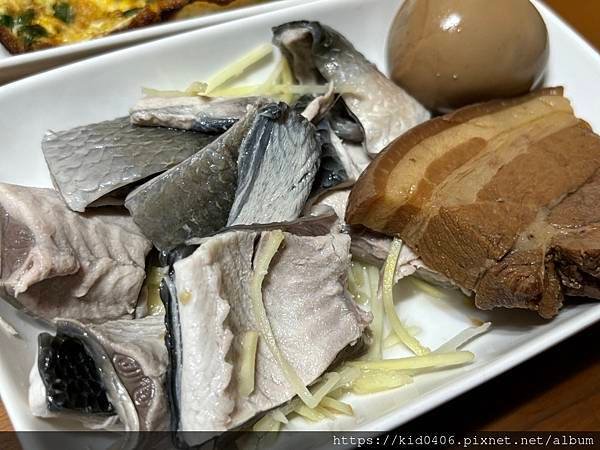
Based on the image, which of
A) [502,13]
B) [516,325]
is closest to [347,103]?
[502,13]

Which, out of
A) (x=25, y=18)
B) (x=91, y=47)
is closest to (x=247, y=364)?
(x=91, y=47)

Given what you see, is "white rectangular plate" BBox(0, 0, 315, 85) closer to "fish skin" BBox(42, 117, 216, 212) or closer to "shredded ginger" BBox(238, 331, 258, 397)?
"fish skin" BBox(42, 117, 216, 212)

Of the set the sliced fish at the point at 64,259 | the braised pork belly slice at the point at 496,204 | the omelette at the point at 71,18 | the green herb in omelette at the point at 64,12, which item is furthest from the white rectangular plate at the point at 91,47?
the braised pork belly slice at the point at 496,204

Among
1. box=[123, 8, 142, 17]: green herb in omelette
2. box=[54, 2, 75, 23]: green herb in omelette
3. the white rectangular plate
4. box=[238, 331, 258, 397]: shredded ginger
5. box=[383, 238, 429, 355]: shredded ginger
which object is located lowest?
box=[383, 238, 429, 355]: shredded ginger

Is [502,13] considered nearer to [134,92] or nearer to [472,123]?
[472,123]

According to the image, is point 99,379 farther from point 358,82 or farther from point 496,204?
point 358,82

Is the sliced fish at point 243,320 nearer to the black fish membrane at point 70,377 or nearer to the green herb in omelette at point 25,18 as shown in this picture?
the black fish membrane at point 70,377

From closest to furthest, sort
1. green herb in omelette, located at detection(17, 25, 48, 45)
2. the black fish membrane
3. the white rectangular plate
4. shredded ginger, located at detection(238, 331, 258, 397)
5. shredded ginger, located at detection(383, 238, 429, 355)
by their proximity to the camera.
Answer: the black fish membrane → shredded ginger, located at detection(238, 331, 258, 397) → shredded ginger, located at detection(383, 238, 429, 355) → the white rectangular plate → green herb in omelette, located at detection(17, 25, 48, 45)

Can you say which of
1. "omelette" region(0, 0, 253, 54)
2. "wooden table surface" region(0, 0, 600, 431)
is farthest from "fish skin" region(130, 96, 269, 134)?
"wooden table surface" region(0, 0, 600, 431)

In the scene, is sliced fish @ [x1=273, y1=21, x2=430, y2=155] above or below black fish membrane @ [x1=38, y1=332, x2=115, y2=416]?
above
